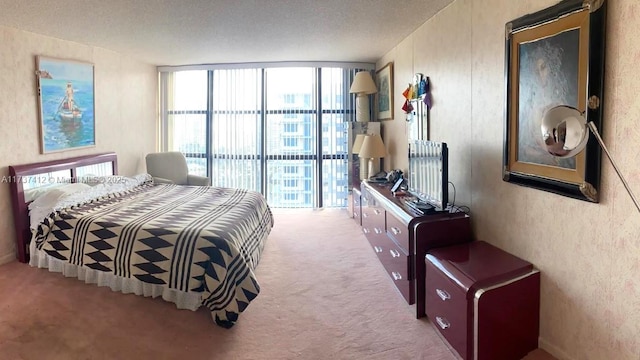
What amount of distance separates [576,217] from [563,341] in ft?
2.22

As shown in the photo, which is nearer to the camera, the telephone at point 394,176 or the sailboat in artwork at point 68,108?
the sailboat in artwork at point 68,108

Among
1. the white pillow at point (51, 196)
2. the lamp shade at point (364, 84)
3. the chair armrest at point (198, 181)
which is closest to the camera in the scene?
the white pillow at point (51, 196)

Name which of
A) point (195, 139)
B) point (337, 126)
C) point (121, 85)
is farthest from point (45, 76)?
point (337, 126)

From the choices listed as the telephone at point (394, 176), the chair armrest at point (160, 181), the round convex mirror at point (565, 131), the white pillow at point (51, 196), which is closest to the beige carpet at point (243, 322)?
the white pillow at point (51, 196)

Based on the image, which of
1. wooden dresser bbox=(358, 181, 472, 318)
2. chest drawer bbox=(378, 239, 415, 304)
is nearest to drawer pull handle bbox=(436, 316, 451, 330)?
wooden dresser bbox=(358, 181, 472, 318)

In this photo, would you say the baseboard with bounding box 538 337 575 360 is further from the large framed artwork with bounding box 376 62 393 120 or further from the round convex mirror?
the large framed artwork with bounding box 376 62 393 120

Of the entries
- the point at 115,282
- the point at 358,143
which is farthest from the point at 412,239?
the point at 358,143

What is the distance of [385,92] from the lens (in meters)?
5.46

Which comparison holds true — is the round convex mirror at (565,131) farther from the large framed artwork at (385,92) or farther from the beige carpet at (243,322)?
the large framed artwork at (385,92)

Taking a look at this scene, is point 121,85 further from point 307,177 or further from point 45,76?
point 307,177

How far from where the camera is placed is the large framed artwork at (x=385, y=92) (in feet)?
16.9

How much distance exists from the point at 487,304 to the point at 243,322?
155cm

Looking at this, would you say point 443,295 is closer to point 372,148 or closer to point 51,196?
point 372,148

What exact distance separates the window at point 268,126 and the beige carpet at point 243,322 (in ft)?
8.80
